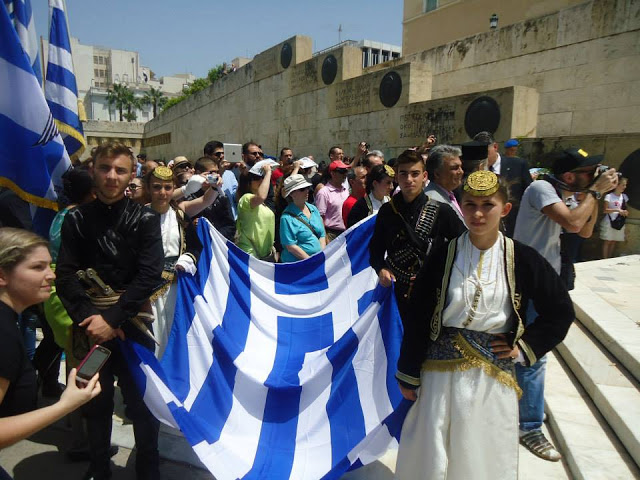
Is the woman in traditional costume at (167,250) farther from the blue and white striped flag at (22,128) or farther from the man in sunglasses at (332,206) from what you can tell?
the man in sunglasses at (332,206)

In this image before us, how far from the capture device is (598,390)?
2.99 meters

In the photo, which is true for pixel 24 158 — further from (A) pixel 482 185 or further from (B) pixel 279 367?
(A) pixel 482 185

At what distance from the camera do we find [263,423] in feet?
8.87

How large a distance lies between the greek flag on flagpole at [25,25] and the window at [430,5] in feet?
57.6

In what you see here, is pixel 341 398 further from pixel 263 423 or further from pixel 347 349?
pixel 263 423

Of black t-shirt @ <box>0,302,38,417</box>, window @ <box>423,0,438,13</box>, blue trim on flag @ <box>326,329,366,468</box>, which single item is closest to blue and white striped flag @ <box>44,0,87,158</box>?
black t-shirt @ <box>0,302,38,417</box>

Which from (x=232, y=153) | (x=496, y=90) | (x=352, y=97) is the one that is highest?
(x=352, y=97)

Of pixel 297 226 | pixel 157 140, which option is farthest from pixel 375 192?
pixel 157 140

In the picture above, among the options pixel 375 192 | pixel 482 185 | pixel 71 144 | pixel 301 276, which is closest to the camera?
pixel 482 185

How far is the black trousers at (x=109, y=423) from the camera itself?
2393 mm

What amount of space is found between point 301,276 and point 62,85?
2.44 m

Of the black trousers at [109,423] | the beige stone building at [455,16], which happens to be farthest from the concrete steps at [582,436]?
the beige stone building at [455,16]

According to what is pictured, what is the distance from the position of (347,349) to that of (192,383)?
0.99 meters

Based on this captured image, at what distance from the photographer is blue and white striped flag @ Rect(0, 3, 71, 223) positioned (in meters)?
2.66
